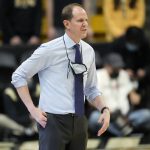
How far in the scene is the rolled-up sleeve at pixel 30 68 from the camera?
481 cm

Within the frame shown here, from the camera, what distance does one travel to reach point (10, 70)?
10133 mm

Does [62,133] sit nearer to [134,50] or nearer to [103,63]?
[103,63]

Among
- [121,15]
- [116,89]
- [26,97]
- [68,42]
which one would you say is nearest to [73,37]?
[68,42]

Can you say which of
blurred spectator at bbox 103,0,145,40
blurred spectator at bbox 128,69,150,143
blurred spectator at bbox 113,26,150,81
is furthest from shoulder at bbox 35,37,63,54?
blurred spectator at bbox 103,0,145,40

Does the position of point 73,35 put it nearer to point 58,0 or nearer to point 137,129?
point 137,129

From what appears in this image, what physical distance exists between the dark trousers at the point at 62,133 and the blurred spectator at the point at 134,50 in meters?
5.68

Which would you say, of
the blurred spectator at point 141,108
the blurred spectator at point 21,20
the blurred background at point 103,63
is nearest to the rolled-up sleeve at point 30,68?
the blurred background at point 103,63

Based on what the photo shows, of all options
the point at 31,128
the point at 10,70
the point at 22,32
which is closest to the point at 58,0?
the point at 22,32

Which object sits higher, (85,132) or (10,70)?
(85,132)

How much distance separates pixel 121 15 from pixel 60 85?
259 inches

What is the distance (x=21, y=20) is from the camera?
10.6 m

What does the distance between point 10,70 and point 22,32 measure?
0.86 m

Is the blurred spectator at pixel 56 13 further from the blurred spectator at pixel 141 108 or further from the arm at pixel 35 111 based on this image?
the arm at pixel 35 111

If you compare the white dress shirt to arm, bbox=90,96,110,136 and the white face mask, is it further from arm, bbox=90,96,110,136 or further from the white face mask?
the white face mask
